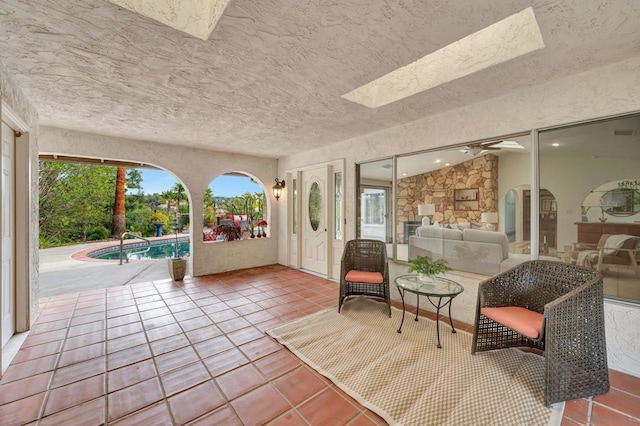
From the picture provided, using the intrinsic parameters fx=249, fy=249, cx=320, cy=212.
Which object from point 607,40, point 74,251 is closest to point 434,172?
point 607,40

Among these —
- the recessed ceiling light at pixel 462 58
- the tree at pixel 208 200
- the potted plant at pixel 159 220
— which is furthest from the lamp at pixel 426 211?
the potted plant at pixel 159 220

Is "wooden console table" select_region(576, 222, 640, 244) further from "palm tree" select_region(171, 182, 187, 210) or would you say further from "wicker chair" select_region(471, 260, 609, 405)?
"palm tree" select_region(171, 182, 187, 210)

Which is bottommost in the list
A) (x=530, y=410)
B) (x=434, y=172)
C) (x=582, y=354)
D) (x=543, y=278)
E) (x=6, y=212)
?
(x=530, y=410)

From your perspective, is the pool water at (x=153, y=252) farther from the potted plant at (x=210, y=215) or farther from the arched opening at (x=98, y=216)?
the potted plant at (x=210, y=215)

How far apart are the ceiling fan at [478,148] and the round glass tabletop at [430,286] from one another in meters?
1.56

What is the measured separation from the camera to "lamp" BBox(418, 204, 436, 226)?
3402mm

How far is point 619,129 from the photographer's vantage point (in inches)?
81.8

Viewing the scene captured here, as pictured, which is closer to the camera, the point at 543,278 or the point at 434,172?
the point at 543,278

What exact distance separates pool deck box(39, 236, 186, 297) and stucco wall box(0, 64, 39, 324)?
4.61ft

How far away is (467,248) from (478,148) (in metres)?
1.22

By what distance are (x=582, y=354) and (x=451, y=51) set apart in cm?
260

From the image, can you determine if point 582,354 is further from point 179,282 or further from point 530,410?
point 179,282

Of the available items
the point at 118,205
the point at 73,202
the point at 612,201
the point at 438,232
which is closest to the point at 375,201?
the point at 438,232

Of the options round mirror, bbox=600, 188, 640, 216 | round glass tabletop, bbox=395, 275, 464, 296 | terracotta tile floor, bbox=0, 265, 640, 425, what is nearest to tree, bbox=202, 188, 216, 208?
terracotta tile floor, bbox=0, 265, 640, 425
